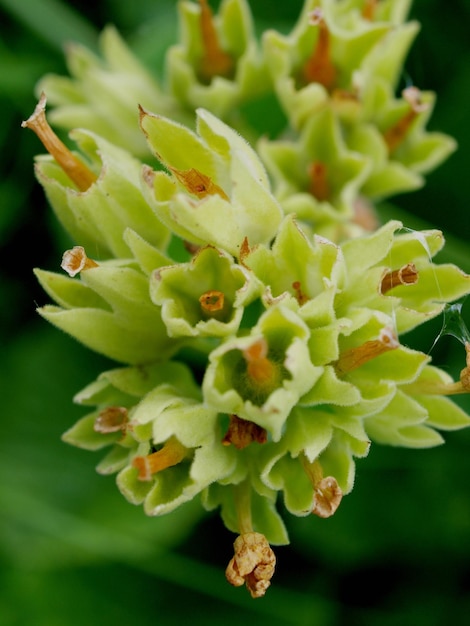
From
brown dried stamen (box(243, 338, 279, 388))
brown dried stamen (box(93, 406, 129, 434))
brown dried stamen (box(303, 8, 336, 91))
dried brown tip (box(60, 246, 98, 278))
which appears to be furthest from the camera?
brown dried stamen (box(303, 8, 336, 91))

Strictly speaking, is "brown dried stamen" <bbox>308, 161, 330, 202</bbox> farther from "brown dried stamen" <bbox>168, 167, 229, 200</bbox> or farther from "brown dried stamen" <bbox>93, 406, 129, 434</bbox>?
"brown dried stamen" <bbox>93, 406, 129, 434</bbox>

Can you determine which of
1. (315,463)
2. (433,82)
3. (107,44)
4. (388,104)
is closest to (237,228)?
(315,463)

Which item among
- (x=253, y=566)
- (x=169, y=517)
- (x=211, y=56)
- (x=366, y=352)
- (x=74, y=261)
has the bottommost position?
(x=169, y=517)

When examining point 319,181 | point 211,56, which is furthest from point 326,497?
point 211,56

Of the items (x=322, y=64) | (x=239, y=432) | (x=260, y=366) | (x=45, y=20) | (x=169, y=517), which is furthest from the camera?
(x=45, y=20)

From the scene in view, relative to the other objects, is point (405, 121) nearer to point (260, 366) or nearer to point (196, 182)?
point (196, 182)

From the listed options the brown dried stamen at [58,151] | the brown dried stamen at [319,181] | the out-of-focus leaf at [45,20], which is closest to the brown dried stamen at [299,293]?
the brown dried stamen at [58,151]

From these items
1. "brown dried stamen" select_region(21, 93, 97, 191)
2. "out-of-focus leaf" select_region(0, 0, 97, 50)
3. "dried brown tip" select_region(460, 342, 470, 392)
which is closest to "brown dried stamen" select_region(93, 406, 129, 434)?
"brown dried stamen" select_region(21, 93, 97, 191)
